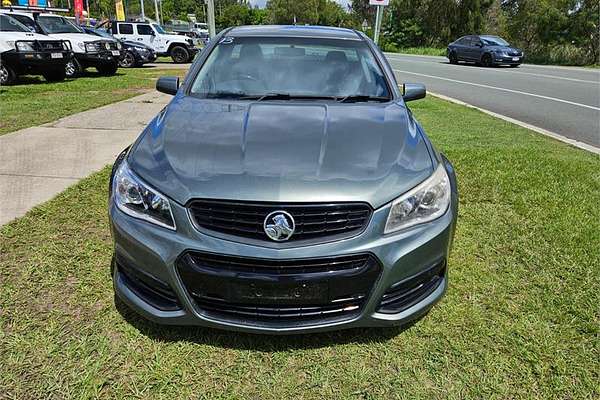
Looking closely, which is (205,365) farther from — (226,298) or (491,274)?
(491,274)

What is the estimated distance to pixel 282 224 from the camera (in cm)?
187

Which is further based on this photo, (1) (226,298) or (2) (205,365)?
(2) (205,365)

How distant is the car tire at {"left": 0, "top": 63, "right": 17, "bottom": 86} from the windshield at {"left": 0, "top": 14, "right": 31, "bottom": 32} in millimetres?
893

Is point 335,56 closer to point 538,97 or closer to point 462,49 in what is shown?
point 538,97

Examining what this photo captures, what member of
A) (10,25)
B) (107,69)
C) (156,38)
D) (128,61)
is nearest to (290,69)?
(10,25)

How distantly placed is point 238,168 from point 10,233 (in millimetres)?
2242

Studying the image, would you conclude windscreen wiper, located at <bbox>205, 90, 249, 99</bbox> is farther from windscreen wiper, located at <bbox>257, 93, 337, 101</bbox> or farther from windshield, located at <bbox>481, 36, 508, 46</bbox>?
windshield, located at <bbox>481, 36, 508, 46</bbox>

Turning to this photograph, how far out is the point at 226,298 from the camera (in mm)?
1980

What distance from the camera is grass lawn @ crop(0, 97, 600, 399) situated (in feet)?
6.67

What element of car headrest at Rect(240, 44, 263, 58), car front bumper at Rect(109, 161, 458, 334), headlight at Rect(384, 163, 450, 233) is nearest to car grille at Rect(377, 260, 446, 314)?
car front bumper at Rect(109, 161, 458, 334)

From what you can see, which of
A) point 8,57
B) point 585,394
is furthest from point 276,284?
point 8,57

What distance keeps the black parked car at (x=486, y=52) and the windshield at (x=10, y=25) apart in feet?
62.0

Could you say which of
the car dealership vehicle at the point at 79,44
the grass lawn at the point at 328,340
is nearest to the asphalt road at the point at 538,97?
the grass lawn at the point at 328,340

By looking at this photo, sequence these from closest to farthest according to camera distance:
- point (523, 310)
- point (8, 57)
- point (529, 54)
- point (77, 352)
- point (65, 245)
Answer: point (77, 352) < point (523, 310) < point (65, 245) < point (8, 57) < point (529, 54)
